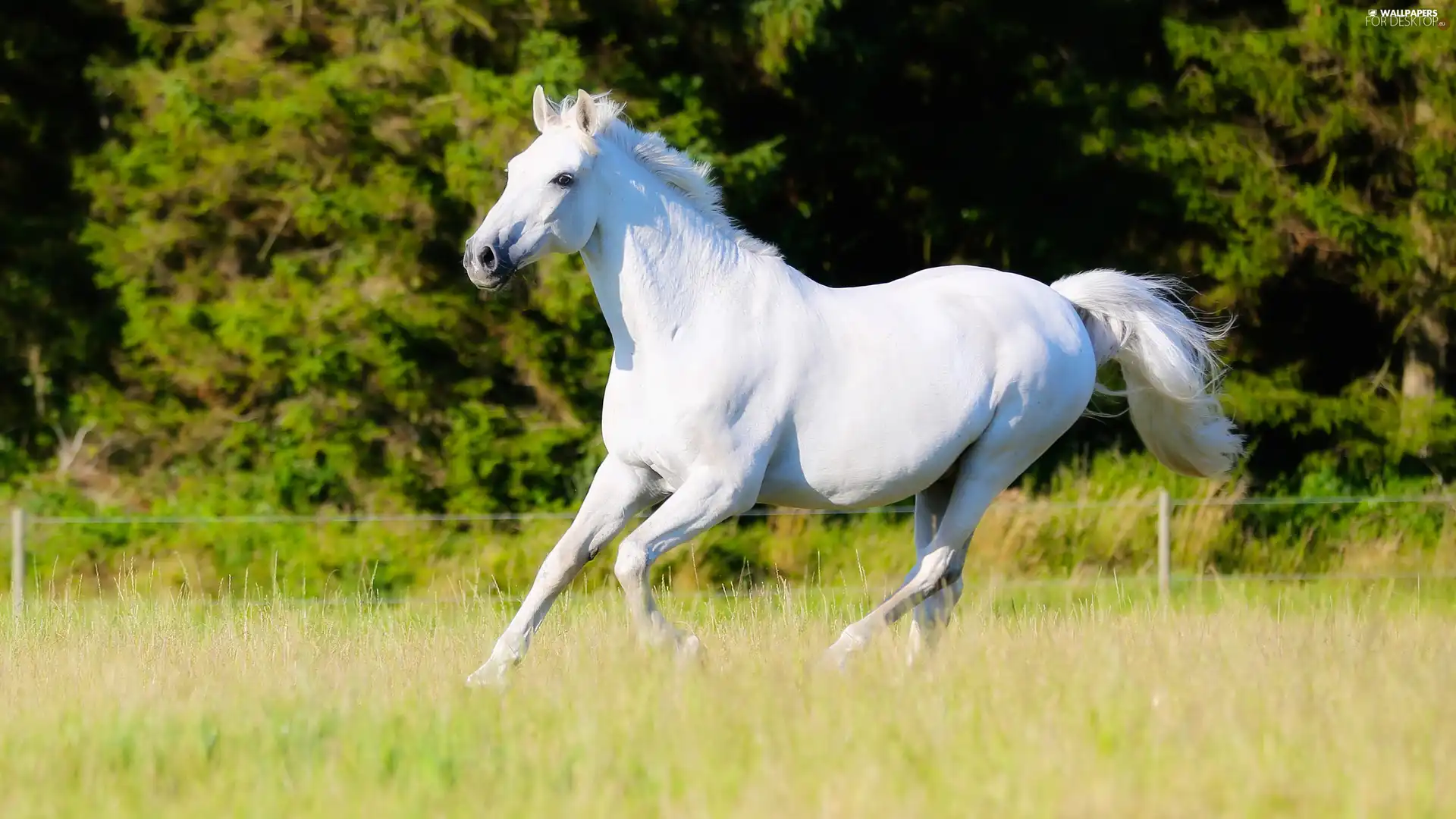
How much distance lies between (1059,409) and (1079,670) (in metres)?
1.72

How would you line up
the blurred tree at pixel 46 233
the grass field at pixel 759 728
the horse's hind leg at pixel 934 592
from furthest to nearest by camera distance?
1. the blurred tree at pixel 46 233
2. the horse's hind leg at pixel 934 592
3. the grass field at pixel 759 728

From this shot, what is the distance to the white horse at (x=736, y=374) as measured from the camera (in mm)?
5773

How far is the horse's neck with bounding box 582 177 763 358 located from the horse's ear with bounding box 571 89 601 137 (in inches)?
12.1

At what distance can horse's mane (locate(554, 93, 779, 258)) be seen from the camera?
20.1 feet

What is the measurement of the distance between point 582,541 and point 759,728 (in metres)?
1.56

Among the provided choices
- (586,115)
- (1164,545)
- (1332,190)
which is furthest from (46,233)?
(1332,190)

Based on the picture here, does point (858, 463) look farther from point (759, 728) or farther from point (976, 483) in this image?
point (759, 728)

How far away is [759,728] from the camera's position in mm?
4500

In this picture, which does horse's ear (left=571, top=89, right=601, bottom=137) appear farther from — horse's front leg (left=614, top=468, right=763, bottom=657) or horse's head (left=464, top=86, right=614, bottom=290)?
horse's front leg (left=614, top=468, right=763, bottom=657)

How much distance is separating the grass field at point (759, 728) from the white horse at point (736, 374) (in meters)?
0.40

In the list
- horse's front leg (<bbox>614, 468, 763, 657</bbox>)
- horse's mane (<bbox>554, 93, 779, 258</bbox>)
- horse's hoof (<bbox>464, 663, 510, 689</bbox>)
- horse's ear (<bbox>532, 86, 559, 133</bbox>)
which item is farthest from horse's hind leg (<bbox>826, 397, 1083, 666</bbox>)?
horse's ear (<bbox>532, 86, 559, 133</bbox>)

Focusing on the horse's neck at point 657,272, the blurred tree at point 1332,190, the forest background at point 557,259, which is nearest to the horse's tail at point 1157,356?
the horse's neck at point 657,272

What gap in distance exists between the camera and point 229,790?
4.11 m

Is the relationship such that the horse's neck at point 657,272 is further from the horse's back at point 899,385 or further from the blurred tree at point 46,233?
the blurred tree at point 46,233
